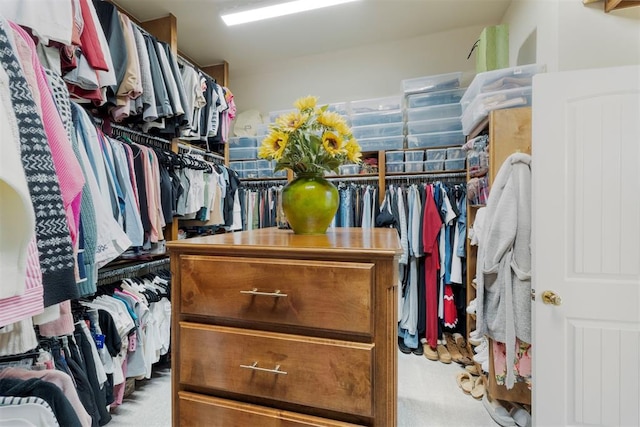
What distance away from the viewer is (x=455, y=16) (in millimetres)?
2541

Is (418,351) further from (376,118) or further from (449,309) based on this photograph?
(376,118)

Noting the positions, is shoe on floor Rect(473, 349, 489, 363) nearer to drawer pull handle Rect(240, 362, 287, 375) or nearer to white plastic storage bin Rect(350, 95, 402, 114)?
drawer pull handle Rect(240, 362, 287, 375)

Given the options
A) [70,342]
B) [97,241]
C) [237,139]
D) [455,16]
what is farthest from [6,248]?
[455,16]

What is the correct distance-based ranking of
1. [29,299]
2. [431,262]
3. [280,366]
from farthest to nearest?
[431,262]
[280,366]
[29,299]

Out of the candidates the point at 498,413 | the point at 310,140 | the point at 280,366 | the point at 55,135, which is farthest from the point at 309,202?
the point at 498,413

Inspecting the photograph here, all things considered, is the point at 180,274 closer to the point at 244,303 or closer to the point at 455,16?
the point at 244,303

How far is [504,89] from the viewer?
5.83ft

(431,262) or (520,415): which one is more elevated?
(431,262)

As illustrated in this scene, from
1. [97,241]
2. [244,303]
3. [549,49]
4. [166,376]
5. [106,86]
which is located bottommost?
[166,376]

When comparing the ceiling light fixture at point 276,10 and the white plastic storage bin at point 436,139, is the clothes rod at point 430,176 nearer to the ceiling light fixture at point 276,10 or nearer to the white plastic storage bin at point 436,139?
the white plastic storage bin at point 436,139

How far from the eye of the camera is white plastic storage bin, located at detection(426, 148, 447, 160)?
259cm

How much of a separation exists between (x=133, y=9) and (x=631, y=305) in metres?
3.62

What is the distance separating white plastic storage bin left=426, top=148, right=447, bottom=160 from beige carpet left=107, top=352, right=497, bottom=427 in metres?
1.72

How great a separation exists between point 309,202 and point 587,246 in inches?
48.8
